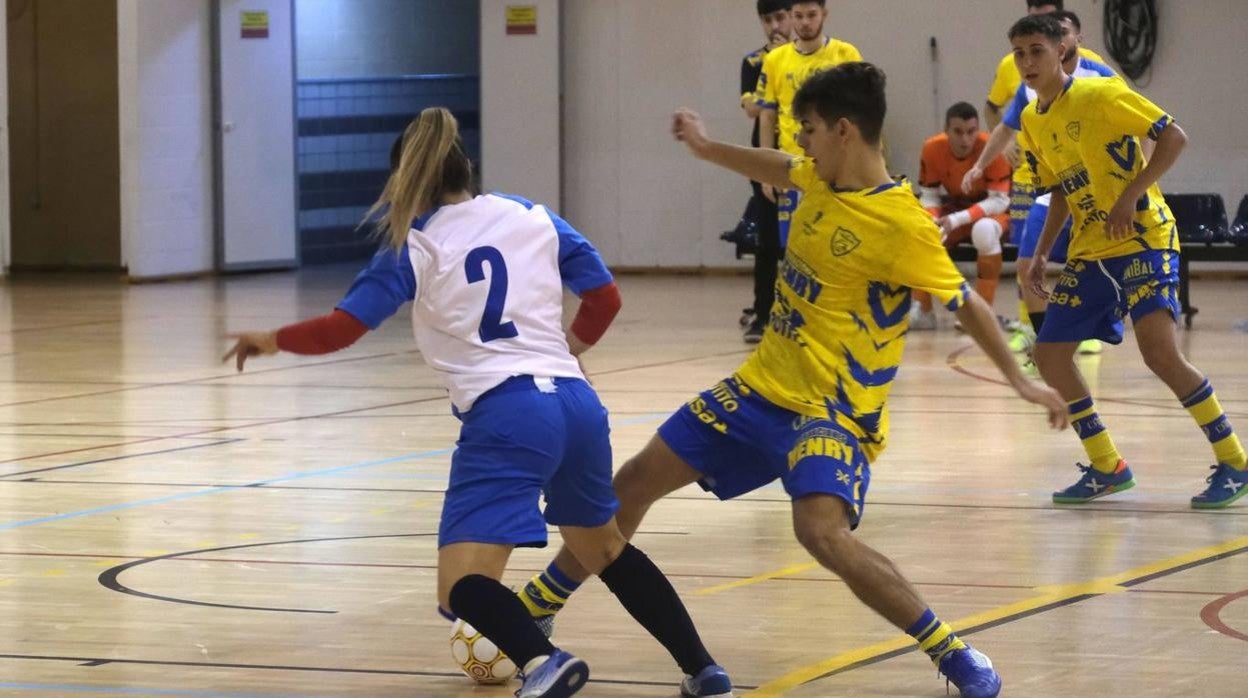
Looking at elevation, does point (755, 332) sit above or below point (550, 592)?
below

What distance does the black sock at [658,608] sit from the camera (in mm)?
4059

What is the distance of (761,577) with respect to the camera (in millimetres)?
5324

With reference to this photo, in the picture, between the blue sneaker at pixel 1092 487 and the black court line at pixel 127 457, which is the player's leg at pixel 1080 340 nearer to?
the blue sneaker at pixel 1092 487

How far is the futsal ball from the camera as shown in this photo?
4.16 m

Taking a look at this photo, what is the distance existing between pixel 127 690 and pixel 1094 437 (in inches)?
136

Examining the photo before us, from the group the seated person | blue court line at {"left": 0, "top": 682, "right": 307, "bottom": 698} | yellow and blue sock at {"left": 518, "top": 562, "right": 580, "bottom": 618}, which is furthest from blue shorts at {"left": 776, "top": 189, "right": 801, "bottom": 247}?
blue court line at {"left": 0, "top": 682, "right": 307, "bottom": 698}

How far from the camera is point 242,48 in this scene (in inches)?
684

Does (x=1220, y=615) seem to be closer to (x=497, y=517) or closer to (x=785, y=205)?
(x=497, y=517)

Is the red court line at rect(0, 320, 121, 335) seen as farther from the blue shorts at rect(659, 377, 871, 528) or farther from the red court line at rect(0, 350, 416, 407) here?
the blue shorts at rect(659, 377, 871, 528)

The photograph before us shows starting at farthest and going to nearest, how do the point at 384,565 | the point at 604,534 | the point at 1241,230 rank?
1. the point at 1241,230
2. the point at 384,565
3. the point at 604,534

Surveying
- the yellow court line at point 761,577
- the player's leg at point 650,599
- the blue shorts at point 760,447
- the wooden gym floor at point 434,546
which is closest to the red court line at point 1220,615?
the wooden gym floor at point 434,546

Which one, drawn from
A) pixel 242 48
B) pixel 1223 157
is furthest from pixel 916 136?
pixel 242 48

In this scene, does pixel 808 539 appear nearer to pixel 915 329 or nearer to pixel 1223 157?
pixel 915 329

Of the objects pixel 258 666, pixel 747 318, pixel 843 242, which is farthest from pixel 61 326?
pixel 843 242
